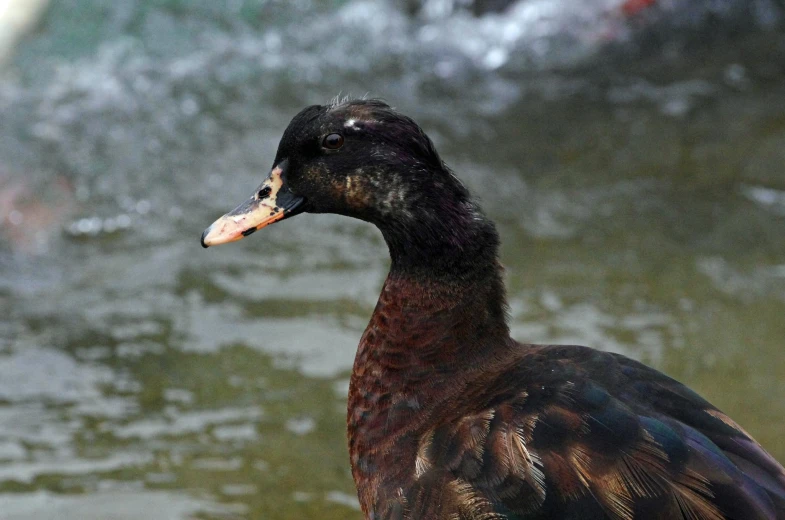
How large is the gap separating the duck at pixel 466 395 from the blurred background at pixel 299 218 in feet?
3.59

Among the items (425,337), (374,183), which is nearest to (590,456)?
(425,337)

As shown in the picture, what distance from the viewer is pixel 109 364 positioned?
483 cm

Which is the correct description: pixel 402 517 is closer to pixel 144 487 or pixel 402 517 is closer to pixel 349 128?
pixel 349 128

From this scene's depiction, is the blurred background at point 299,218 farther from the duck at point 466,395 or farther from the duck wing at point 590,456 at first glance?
the duck wing at point 590,456

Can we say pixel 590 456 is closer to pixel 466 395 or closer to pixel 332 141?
pixel 466 395

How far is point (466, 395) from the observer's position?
2971 millimetres

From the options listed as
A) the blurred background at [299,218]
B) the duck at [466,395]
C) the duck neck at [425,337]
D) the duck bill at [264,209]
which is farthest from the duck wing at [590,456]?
the blurred background at [299,218]

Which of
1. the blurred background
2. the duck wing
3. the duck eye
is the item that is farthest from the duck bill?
the blurred background

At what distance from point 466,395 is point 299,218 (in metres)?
3.25

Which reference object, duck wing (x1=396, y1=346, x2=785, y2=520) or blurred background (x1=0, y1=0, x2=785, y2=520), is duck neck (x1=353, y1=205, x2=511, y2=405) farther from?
blurred background (x1=0, y1=0, x2=785, y2=520)

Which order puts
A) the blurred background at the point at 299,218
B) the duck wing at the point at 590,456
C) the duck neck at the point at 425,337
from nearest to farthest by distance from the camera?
the duck wing at the point at 590,456 < the duck neck at the point at 425,337 < the blurred background at the point at 299,218

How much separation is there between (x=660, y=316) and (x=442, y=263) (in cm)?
236

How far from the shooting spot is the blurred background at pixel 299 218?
4387mm

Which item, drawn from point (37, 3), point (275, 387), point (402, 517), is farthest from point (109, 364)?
point (37, 3)
